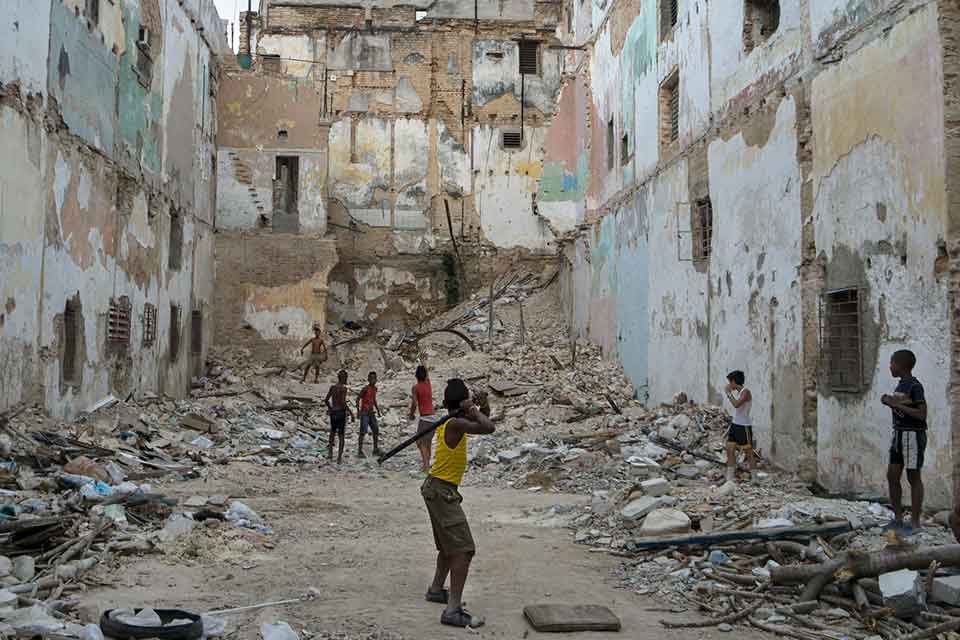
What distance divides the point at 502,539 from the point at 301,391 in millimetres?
11587

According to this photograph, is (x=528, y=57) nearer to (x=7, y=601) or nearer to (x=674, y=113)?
(x=674, y=113)

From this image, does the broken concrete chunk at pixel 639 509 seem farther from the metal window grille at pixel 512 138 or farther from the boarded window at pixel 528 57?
the boarded window at pixel 528 57

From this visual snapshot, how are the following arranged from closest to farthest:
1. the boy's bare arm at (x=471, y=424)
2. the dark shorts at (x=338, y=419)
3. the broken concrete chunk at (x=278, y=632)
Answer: the broken concrete chunk at (x=278, y=632) → the boy's bare arm at (x=471, y=424) → the dark shorts at (x=338, y=419)

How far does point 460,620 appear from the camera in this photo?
5094 millimetres

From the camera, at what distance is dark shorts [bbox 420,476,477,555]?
17.2ft

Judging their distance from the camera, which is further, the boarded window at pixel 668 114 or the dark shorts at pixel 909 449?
the boarded window at pixel 668 114

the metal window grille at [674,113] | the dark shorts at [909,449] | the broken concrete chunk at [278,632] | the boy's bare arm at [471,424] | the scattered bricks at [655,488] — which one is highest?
the metal window grille at [674,113]

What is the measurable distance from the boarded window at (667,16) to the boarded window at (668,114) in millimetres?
908

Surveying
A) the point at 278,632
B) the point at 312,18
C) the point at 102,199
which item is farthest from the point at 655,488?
the point at 312,18

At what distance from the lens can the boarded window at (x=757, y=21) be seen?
38.2 ft

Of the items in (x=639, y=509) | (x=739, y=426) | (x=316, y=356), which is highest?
(x=316, y=356)

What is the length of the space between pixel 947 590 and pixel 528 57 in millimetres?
26278

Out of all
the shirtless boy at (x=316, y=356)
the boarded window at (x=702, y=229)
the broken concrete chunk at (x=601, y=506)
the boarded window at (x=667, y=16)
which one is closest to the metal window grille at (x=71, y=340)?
the broken concrete chunk at (x=601, y=506)

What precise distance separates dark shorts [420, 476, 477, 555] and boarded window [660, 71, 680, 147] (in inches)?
446
